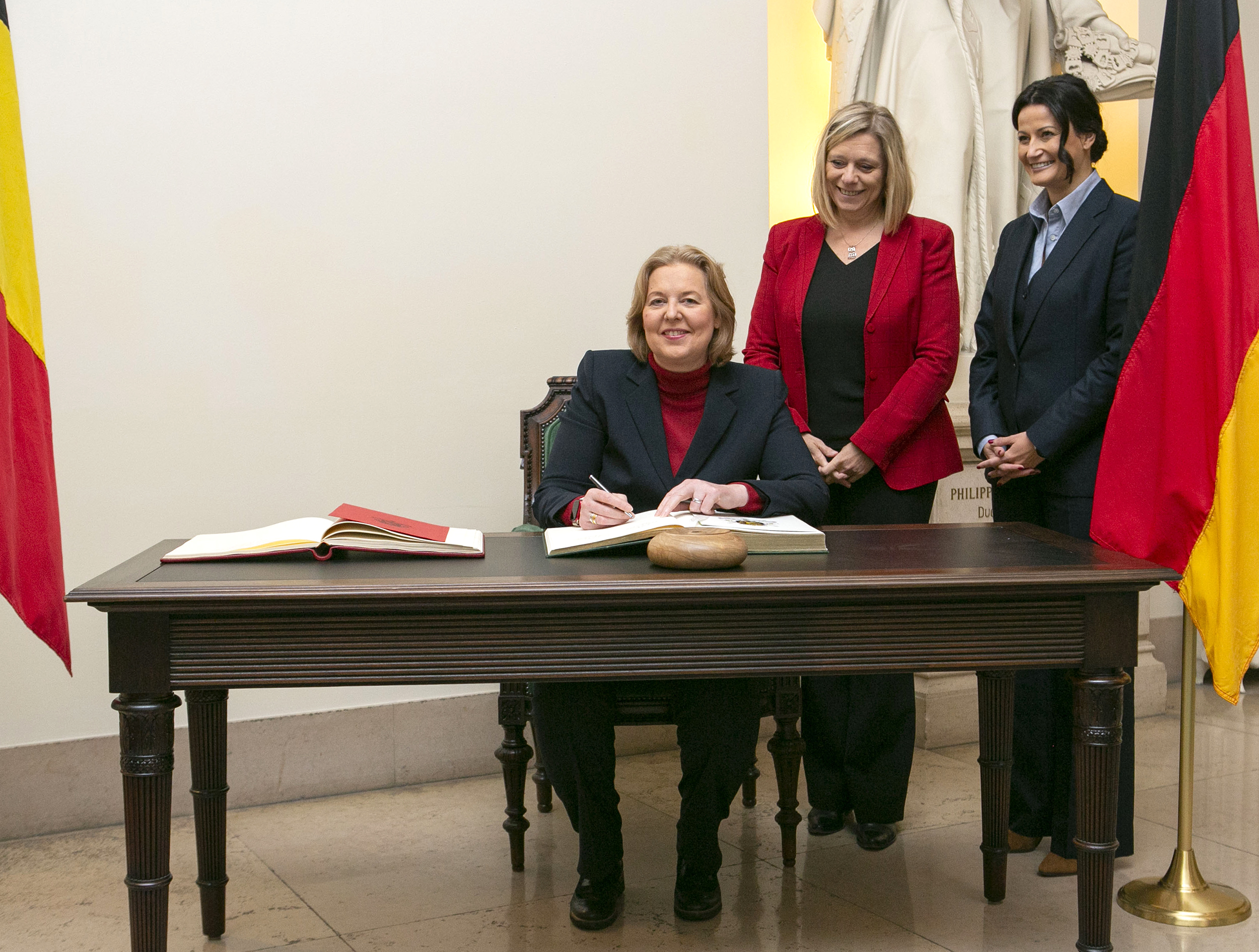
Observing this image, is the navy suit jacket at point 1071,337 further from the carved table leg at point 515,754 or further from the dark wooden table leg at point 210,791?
the dark wooden table leg at point 210,791

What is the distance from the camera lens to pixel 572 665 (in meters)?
1.69

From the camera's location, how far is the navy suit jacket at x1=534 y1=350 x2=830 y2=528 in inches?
92.6

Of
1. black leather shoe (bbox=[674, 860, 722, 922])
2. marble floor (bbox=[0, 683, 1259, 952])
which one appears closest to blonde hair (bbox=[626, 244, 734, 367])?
black leather shoe (bbox=[674, 860, 722, 922])

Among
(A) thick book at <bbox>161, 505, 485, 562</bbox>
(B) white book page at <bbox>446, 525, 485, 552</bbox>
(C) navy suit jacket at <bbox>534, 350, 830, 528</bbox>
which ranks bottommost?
(B) white book page at <bbox>446, 525, 485, 552</bbox>

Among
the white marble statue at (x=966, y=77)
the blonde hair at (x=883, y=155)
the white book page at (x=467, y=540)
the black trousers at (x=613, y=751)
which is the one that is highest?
the white marble statue at (x=966, y=77)

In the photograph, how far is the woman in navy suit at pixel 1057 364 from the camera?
247cm

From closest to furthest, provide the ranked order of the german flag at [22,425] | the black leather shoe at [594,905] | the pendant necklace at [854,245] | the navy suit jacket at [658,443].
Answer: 1. the german flag at [22,425]
2. the black leather shoe at [594,905]
3. the navy suit jacket at [658,443]
4. the pendant necklace at [854,245]

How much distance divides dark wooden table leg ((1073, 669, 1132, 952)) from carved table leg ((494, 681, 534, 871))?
3.63 feet

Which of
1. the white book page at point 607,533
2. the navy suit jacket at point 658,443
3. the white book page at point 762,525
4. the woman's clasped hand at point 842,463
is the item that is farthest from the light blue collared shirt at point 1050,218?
the white book page at point 607,533

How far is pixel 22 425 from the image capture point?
2.12 meters

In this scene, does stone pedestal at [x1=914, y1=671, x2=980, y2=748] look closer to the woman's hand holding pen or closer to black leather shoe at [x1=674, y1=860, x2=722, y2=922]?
black leather shoe at [x1=674, y1=860, x2=722, y2=922]

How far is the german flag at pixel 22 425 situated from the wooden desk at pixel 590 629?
0.96ft

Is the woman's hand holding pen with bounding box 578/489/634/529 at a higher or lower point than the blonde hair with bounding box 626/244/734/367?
lower

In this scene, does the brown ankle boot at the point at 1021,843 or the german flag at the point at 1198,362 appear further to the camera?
the brown ankle boot at the point at 1021,843
